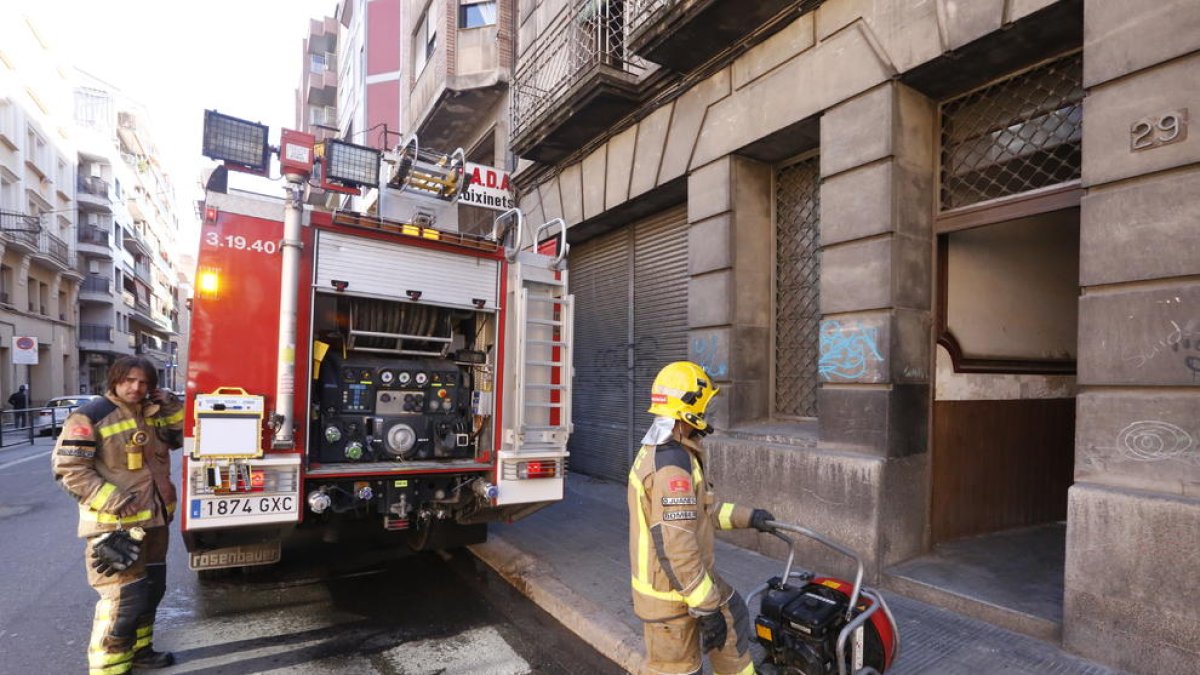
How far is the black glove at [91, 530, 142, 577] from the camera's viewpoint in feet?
11.2

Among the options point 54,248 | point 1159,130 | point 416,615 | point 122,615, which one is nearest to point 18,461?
point 122,615

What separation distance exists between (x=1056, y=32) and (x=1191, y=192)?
1.54 m

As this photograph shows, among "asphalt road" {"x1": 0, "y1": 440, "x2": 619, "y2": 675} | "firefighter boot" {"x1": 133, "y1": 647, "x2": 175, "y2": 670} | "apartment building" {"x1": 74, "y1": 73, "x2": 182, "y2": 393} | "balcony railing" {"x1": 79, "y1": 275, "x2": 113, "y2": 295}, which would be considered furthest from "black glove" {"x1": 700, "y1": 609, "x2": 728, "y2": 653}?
"balcony railing" {"x1": 79, "y1": 275, "x2": 113, "y2": 295}

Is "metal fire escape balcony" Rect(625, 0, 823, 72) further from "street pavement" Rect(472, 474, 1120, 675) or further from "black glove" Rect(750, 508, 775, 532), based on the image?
"street pavement" Rect(472, 474, 1120, 675)

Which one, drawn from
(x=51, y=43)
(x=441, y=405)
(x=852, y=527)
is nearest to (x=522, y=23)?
(x=441, y=405)

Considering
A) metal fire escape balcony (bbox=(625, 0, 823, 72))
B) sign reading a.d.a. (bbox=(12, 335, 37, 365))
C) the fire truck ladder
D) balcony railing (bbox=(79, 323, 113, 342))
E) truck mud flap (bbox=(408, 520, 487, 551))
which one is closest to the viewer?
the fire truck ladder

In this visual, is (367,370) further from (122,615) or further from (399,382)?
(122,615)

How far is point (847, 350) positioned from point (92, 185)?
1879 inches

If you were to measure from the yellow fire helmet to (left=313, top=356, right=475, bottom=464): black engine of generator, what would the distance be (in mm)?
2915

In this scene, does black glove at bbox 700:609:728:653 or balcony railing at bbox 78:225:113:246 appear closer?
black glove at bbox 700:609:728:653

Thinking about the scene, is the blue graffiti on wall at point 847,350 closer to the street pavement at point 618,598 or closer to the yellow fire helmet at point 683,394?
the street pavement at point 618,598

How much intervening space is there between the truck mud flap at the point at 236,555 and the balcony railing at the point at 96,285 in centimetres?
Result: 4484

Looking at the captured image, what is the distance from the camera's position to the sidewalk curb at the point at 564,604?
152 inches

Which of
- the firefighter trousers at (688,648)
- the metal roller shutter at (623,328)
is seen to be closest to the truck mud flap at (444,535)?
the firefighter trousers at (688,648)
